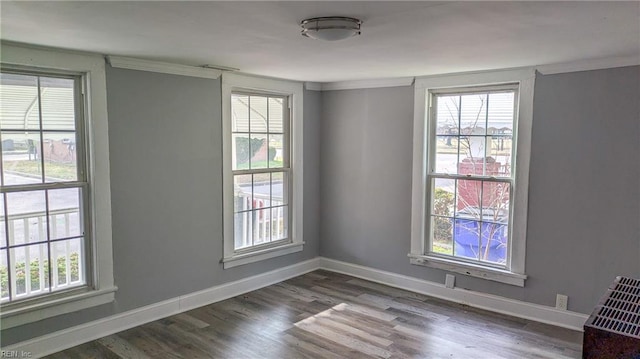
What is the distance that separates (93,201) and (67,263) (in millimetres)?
515

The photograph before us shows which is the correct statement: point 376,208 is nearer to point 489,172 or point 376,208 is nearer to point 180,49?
point 489,172

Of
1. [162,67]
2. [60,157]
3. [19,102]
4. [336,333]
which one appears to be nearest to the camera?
[19,102]

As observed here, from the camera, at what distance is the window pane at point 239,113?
445cm

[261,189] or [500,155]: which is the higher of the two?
[500,155]

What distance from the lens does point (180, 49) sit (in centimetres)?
313

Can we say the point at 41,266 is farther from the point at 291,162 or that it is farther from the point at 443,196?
the point at 443,196

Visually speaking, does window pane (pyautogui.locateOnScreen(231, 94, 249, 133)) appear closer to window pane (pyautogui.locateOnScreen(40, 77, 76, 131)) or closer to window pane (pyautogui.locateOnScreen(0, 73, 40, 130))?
window pane (pyautogui.locateOnScreen(40, 77, 76, 131))

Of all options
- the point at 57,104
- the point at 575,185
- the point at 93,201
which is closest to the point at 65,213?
the point at 93,201

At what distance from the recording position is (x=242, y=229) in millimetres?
4660

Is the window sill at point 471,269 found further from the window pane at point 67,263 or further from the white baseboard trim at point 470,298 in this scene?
the window pane at point 67,263

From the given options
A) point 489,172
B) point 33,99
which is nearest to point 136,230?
point 33,99

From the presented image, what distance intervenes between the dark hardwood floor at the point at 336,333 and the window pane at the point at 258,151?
137cm

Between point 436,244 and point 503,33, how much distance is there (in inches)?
101

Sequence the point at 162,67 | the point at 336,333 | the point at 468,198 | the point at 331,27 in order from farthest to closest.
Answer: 1. the point at 468,198
2. the point at 162,67
3. the point at 336,333
4. the point at 331,27
